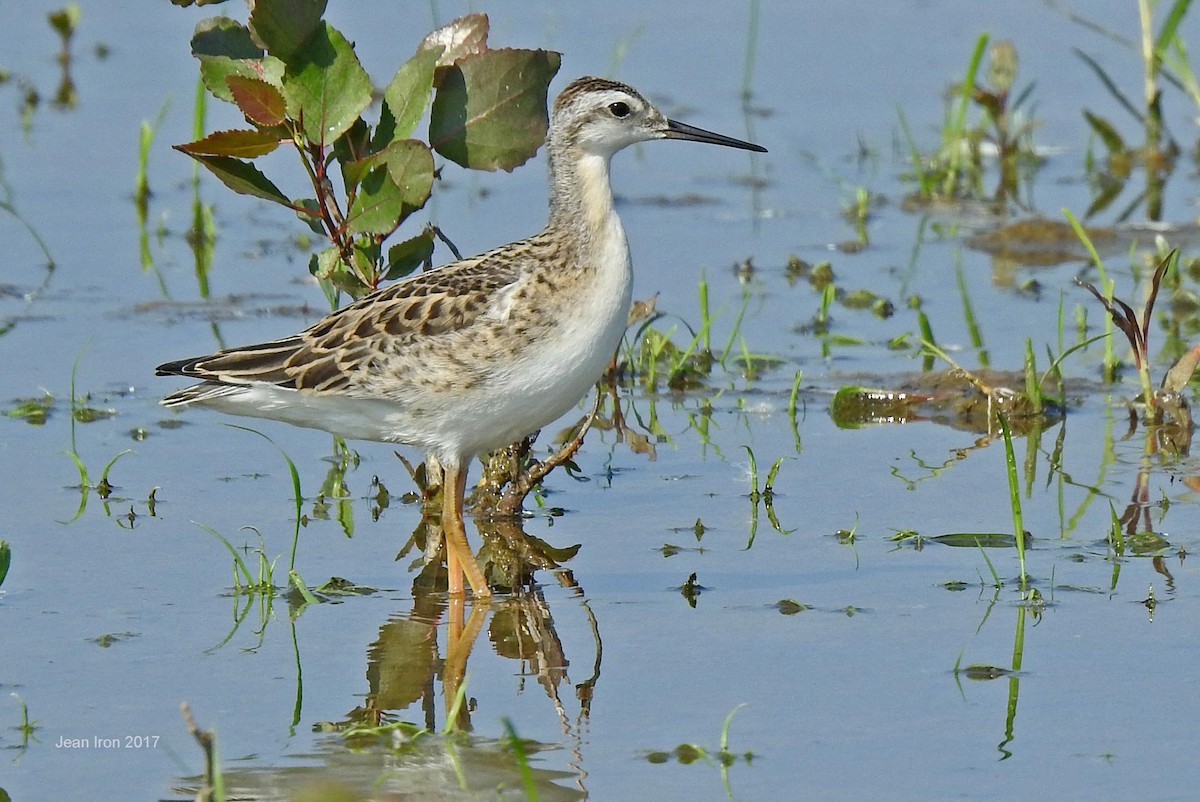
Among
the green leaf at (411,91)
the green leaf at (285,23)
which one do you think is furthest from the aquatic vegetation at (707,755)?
the green leaf at (285,23)

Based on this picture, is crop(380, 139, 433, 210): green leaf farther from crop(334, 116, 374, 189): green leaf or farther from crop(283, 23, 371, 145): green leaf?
crop(283, 23, 371, 145): green leaf

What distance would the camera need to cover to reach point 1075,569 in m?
7.62

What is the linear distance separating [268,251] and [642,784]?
7286 mm

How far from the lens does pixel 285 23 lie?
790 cm

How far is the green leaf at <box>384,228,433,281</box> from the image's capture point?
27.7 ft

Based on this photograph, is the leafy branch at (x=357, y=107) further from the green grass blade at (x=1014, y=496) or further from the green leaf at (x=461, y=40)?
the green grass blade at (x=1014, y=496)

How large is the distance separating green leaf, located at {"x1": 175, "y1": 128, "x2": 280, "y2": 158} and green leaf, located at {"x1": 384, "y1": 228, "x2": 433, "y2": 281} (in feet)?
2.34

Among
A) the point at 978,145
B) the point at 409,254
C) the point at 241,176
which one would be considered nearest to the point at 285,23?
the point at 241,176

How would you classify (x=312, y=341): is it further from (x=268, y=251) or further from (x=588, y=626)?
(x=268, y=251)

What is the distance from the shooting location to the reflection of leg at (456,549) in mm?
7613

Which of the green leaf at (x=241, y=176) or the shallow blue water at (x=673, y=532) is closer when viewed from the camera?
the shallow blue water at (x=673, y=532)

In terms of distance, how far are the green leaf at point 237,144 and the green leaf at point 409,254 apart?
712 millimetres

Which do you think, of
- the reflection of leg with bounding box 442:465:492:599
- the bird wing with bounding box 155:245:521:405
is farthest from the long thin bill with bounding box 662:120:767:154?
the reflection of leg with bounding box 442:465:492:599

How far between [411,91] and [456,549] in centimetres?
182
